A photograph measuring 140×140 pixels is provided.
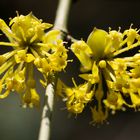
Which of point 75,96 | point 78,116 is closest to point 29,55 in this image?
point 75,96

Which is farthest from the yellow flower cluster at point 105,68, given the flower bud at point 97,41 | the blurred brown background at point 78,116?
the blurred brown background at point 78,116

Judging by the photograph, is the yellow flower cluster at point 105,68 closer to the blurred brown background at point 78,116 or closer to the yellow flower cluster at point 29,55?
the yellow flower cluster at point 29,55

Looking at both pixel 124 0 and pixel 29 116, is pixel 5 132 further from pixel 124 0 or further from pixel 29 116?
pixel 124 0

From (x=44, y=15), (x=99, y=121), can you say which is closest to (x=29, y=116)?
(x=44, y=15)

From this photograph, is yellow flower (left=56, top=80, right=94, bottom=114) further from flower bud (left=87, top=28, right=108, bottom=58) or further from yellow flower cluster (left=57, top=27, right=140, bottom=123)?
flower bud (left=87, top=28, right=108, bottom=58)

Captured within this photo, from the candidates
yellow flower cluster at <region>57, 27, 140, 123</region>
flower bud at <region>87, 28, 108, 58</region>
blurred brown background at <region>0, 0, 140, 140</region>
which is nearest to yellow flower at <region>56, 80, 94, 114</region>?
yellow flower cluster at <region>57, 27, 140, 123</region>
